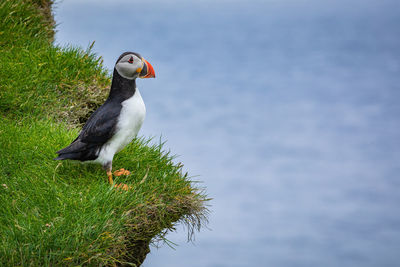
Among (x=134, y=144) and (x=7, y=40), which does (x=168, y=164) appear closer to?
(x=134, y=144)

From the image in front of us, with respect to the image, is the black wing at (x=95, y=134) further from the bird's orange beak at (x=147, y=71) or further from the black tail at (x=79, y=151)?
the bird's orange beak at (x=147, y=71)

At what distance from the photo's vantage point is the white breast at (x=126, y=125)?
494cm

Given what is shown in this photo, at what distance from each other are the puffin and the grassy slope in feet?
1.15

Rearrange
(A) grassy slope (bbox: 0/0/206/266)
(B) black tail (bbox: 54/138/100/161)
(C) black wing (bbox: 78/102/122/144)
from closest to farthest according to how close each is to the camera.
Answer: (A) grassy slope (bbox: 0/0/206/266)
(C) black wing (bbox: 78/102/122/144)
(B) black tail (bbox: 54/138/100/161)

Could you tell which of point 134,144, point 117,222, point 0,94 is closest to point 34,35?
point 0,94

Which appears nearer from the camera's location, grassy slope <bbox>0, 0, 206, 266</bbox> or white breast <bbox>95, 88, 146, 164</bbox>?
grassy slope <bbox>0, 0, 206, 266</bbox>

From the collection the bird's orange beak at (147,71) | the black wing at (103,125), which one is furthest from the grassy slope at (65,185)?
the bird's orange beak at (147,71)

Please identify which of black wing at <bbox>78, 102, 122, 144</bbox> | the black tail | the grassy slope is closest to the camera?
the grassy slope

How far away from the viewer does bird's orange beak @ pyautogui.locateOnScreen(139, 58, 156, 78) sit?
500cm

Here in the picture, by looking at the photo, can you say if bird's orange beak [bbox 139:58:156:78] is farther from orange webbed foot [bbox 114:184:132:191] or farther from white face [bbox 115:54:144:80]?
orange webbed foot [bbox 114:184:132:191]

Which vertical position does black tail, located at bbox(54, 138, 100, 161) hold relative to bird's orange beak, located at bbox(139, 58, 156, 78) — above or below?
below

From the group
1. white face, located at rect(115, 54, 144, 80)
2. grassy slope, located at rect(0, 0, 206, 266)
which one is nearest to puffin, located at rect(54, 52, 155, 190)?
white face, located at rect(115, 54, 144, 80)

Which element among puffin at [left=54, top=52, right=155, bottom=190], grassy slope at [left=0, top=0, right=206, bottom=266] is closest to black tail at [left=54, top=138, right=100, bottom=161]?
puffin at [left=54, top=52, right=155, bottom=190]

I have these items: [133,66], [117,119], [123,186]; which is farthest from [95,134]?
[133,66]
